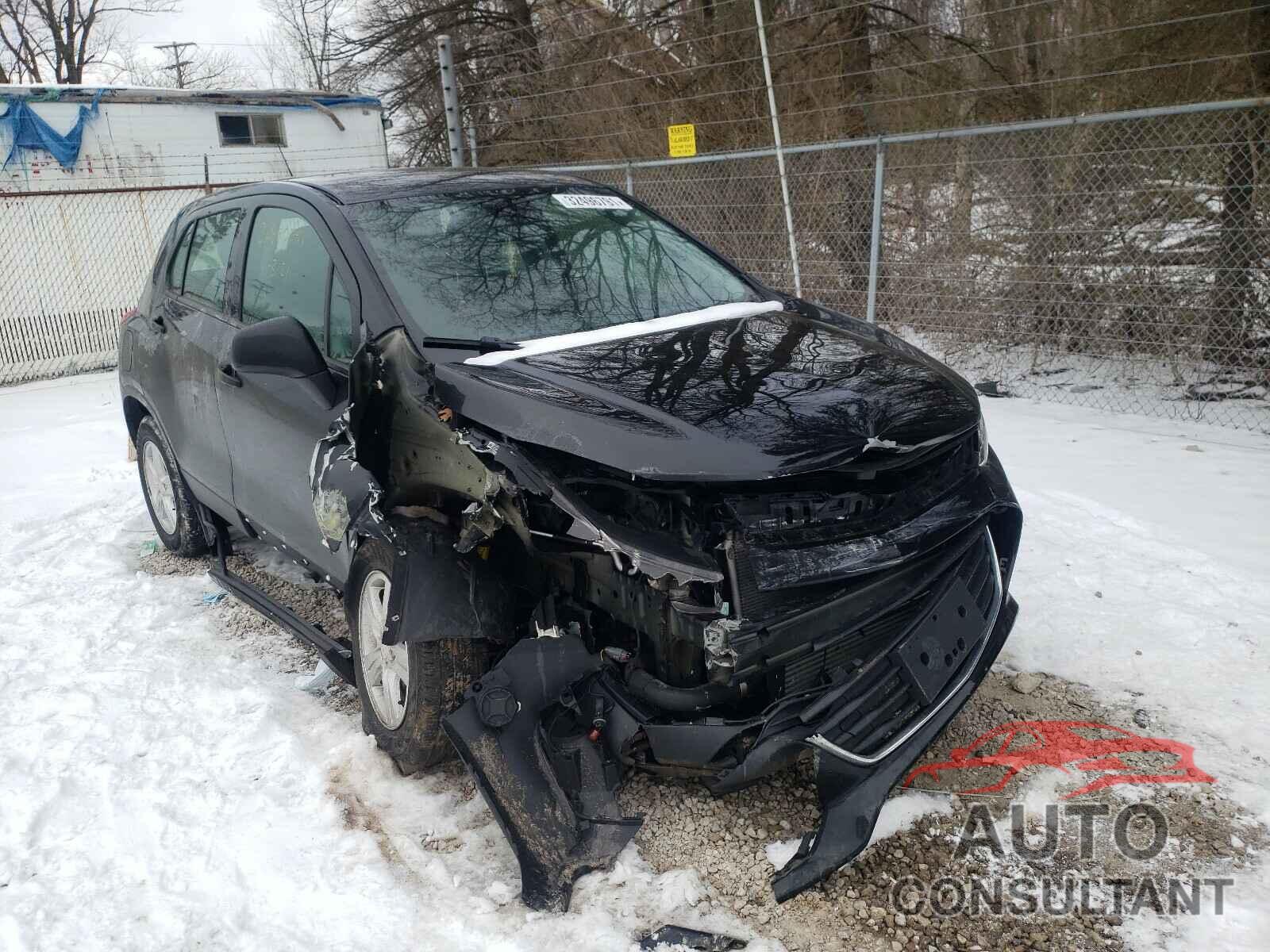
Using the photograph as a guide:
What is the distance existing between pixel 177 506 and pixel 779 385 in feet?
12.4

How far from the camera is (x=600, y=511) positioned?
8.48ft

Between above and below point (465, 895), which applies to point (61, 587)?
above

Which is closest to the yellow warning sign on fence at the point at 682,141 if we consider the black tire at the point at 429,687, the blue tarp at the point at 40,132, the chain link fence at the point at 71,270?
the black tire at the point at 429,687

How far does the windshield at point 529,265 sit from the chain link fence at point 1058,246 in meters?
3.89

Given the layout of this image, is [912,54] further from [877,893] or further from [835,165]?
[877,893]

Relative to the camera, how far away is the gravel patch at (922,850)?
2.46 meters

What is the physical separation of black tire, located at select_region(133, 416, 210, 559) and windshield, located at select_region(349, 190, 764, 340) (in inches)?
88.9

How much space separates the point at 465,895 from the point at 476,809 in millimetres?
404

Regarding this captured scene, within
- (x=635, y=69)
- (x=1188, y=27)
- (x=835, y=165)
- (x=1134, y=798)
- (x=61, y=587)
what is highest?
(x=635, y=69)

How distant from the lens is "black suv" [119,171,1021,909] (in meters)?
2.50

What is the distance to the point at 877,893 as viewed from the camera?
102 inches

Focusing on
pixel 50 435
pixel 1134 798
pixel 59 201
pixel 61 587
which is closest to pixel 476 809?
pixel 1134 798

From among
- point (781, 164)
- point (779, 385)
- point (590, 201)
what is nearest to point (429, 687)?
point (779, 385)

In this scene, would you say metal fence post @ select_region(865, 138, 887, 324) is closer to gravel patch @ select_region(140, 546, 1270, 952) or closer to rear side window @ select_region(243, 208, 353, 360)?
rear side window @ select_region(243, 208, 353, 360)
